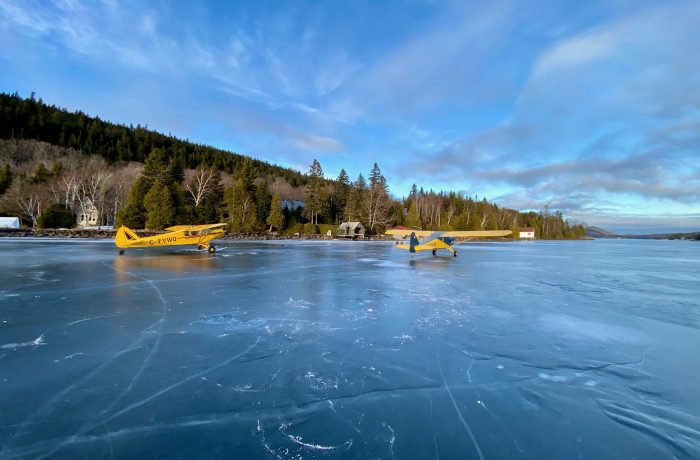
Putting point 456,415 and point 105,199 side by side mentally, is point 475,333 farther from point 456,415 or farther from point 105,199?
point 105,199

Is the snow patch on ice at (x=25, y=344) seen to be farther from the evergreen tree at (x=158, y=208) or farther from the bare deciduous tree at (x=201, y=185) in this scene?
the bare deciduous tree at (x=201, y=185)

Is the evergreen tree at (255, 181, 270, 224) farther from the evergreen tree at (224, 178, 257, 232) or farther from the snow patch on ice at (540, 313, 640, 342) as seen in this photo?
the snow patch on ice at (540, 313, 640, 342)

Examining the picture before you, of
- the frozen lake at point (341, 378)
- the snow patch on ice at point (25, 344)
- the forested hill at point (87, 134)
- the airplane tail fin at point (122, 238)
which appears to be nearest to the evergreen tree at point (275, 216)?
the forested hill at point (87, 134)

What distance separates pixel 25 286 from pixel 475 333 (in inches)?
406

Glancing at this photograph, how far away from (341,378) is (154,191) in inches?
1730

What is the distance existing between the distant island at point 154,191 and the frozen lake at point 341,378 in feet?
130

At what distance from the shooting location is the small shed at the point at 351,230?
52.2 m

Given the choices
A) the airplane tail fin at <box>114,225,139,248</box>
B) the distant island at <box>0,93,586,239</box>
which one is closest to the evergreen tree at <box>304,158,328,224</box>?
the distant island at <box>0,93,586,239</box>

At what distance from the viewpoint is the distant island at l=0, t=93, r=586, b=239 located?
42406 mm

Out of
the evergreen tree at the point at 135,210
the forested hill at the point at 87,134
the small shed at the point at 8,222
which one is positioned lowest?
the small shed at the point at 8,222

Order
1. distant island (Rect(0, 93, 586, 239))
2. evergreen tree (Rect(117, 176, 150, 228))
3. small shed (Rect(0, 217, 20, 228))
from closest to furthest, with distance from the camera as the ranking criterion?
evergreen tree (Rect(117, 176, 150, 228))
small shed (Rect(0, 217, 20, 228))
distant island (Rect(0, 93, 586, 239))

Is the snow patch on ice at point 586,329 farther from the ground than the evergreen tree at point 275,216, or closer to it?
closer to it

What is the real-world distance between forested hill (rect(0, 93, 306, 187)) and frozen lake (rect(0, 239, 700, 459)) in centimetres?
6711

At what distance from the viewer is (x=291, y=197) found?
72.5 meters
